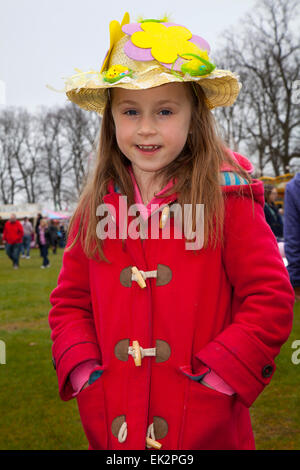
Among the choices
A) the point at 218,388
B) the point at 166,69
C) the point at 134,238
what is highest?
the point at 166,69

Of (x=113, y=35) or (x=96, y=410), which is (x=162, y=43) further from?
(x=96, y=410)

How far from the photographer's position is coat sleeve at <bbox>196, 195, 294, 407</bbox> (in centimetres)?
148

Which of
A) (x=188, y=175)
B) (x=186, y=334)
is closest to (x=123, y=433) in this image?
(x=186, y=334)

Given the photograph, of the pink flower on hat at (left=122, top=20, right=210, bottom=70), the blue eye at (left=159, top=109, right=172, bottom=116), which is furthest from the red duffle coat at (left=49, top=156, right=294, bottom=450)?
the pink flower on hat at (left=122, top=20, right=210, bottom=70)

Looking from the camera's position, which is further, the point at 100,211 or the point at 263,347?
the point at 100,211

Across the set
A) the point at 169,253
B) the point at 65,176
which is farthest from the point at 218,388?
the point at 65,176

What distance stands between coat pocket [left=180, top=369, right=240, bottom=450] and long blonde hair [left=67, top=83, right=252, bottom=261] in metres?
0.48

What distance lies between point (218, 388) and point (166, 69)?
1088 millimetres

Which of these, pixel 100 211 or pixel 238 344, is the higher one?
pixel 100 211

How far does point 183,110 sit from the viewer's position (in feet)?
5.58

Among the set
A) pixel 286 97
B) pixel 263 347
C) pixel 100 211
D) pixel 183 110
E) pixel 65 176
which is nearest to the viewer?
pixel 263 347

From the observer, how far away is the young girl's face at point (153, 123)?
1.65 meters

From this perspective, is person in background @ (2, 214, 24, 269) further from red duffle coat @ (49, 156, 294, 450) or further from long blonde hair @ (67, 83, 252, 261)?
red duffle coat @ (49, 156, 294, 450)

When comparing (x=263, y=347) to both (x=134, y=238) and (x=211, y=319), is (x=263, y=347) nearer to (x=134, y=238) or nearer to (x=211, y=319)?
(x=211, y=319)
